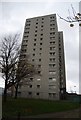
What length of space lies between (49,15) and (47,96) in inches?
1167

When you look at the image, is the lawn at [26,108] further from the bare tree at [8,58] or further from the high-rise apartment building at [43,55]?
the high-rise apartment building at [43,55]

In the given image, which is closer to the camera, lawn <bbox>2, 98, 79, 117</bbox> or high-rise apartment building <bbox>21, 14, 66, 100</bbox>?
lawn <bbox>2, 98, 79, 117</bbox>

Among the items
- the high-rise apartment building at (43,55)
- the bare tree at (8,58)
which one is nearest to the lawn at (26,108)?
the bare tree at (8,58)

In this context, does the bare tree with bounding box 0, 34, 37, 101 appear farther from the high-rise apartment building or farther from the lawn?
the high-rise apartment building

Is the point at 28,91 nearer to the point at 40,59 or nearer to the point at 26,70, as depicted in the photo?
the point at 40,59

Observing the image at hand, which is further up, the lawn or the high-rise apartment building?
the high-rise apartment building

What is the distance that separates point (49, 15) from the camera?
216 ft

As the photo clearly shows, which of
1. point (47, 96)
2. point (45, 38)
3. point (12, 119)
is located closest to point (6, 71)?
point (12, 119)

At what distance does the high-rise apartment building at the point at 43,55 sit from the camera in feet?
174

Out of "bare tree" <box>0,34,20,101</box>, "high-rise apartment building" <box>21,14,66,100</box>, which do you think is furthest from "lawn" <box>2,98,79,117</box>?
"high-rise apartment building" <box>21,14,66,100</box>

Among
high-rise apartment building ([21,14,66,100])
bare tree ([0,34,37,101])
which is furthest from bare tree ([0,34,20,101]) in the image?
high-rise apartment building ([21,14,66,100])

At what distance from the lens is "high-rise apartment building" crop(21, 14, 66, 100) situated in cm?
5297

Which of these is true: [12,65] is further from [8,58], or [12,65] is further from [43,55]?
[43,55]

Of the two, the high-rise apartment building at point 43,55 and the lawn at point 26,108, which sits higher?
the high-rise apartment building at point 43,55
